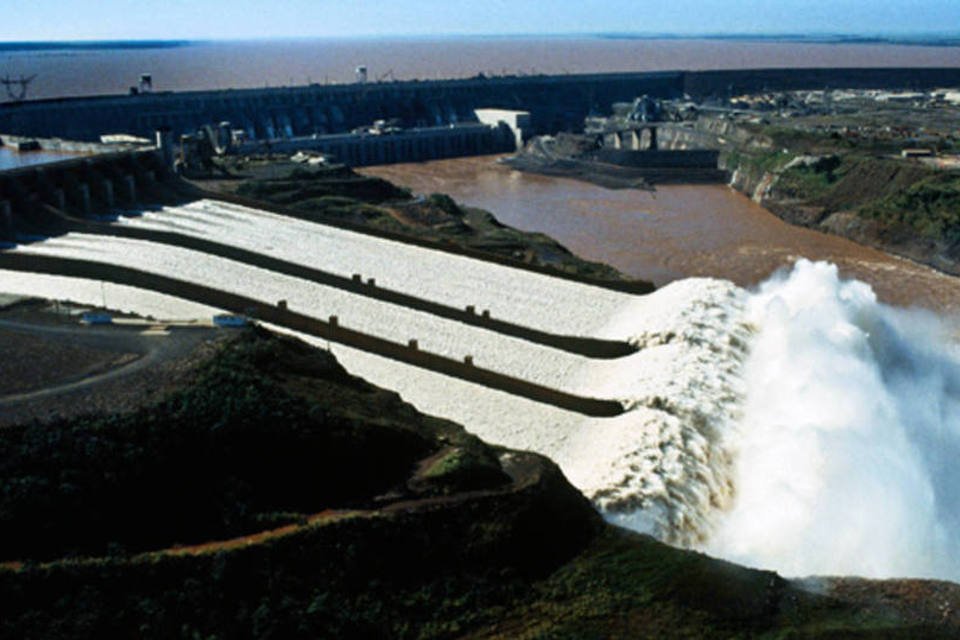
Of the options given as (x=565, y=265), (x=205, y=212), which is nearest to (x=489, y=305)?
(x=565, y=265)

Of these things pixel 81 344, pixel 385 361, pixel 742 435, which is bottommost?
pixel 742 435

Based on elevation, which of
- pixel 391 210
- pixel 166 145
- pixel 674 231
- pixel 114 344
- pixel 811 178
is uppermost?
pixel 166 145

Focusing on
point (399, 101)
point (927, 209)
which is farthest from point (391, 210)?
point (399, 101)

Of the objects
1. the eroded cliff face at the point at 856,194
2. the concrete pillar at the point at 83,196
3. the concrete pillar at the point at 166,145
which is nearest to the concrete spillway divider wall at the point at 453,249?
the concrete pillar at the point at 83,196

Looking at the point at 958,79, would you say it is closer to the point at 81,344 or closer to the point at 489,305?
the point at 489,305

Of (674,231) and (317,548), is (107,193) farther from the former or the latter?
(674,231)
